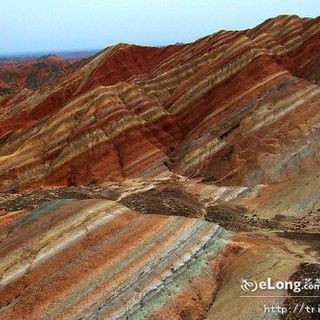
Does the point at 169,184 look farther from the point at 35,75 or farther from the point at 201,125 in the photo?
the point at 35,75

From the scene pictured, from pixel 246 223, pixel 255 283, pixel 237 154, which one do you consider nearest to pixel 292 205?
pixel 246 223

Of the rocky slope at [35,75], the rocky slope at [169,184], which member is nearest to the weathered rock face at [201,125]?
the rocky slope at [169,184]

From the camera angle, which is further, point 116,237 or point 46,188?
point 46,188

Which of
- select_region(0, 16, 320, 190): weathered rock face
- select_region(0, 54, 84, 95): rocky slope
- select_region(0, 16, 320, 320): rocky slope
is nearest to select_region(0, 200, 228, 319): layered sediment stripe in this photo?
select_region(0, 16, 320, 320): rocky slope

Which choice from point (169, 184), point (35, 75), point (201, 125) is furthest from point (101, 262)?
point (35, 75)

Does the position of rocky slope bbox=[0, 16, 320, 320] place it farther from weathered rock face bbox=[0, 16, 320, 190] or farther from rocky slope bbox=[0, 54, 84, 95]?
rocky slope bbox=[0, 54, 84, 95]

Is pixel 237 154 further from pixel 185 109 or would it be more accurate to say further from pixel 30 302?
pixel 30 302
